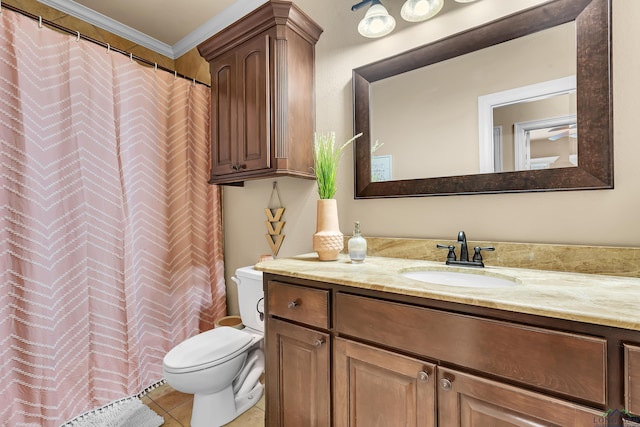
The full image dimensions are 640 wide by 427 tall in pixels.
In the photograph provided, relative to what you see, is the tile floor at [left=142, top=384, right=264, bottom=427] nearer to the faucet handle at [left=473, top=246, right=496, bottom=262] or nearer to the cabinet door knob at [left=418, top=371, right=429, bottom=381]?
the cabinet door knob at [left=418, top=371, right=429, bottom=381]

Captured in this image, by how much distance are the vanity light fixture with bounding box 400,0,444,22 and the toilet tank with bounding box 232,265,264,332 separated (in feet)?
5.10

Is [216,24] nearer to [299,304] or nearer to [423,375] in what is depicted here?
[299,304]

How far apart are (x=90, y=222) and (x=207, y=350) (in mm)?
996

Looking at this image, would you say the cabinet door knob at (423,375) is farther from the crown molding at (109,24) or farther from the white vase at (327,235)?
the crown molding at (109,24)

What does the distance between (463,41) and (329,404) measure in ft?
5.23

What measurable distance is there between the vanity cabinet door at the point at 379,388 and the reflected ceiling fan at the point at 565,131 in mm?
→ 979

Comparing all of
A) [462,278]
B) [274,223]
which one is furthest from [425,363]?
[274,223]

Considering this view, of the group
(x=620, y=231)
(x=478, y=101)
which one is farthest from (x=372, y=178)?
(x=620, y=231)

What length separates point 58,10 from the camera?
2.09 m

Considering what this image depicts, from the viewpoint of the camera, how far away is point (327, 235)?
1347mm

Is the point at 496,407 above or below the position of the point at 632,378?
below

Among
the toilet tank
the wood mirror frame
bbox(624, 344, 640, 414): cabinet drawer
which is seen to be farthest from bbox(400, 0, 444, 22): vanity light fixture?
the toilet tank

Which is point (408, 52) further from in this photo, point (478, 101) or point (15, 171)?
point (15, 171)

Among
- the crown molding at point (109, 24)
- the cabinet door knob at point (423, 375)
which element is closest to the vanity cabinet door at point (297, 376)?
the cabinet door knob at point (423, 375)
